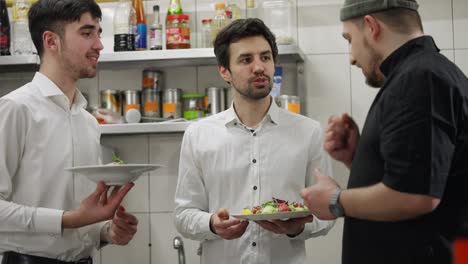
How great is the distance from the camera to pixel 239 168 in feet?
7.40

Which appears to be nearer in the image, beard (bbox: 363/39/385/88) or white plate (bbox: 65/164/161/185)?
beard (bbox: 363/39/385/88)

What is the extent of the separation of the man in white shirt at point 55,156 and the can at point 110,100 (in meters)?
0.78

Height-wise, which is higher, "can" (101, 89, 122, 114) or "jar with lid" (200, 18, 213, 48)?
"jar with lid" (200, 18, 213, 48)

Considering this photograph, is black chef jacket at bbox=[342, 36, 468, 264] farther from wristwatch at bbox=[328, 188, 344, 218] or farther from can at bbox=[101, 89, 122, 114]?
can at bbox=[101, 89, 122, 114]

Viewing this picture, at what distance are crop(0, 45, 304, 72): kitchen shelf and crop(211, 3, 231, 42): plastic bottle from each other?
0.13 m

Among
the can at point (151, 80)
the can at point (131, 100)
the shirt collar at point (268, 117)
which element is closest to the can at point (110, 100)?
the can at point (131, 100)

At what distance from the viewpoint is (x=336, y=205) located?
1.46 metres

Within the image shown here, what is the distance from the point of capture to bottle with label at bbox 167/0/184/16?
2957mm

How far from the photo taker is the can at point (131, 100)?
299cm

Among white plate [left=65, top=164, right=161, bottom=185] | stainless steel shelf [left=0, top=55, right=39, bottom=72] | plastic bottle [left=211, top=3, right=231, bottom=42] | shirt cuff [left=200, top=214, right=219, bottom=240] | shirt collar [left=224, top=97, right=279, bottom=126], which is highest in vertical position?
plastic bottle [left=211, top=3, right=231, bottom=42]

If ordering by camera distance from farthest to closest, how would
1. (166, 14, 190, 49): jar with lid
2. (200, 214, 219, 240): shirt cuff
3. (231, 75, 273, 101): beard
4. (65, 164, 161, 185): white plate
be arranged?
(166, 14, 190, 49): jar with lid → (231, 75, 273, 101): beard → (200, 214, 219, 240): shirt cuff → (65, 164, 161, 185): white plate

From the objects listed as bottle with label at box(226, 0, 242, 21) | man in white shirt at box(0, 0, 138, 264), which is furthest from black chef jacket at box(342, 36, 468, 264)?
bottle with label at box(226, 0, 242, 21)

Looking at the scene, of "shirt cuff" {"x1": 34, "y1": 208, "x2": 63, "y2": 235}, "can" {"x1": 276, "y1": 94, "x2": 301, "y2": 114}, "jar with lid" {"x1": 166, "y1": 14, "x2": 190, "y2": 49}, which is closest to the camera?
"shirt cuff" {"x1": 34, "y1": 208, "x2": 63, "y2": 235}

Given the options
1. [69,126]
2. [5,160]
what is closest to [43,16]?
[69,126]
